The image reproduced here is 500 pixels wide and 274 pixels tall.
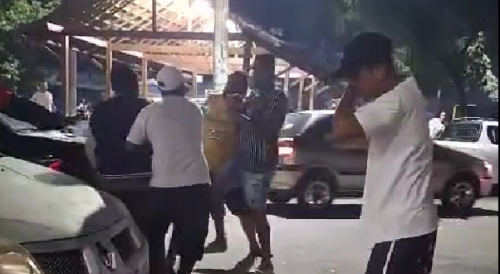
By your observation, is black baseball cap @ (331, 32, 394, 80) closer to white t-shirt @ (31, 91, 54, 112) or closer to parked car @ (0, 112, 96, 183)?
parked car @ (0, 112, 96, 183)

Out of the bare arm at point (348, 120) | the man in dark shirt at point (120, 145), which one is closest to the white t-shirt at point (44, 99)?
the man in dark shirt at point (120, 145)

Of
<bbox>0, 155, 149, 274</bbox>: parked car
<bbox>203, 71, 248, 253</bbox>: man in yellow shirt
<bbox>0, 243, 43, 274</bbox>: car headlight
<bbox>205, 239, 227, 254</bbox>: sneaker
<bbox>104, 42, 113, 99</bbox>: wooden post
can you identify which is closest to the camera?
<bbox>0, 243, 43, 274</bbox>: car headlight

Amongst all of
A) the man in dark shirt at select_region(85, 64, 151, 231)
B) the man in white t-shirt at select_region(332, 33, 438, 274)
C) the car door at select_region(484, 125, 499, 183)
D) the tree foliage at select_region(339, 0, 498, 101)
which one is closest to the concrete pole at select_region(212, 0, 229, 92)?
the man in dark shirt at select_region(85, 64, 151, 231)

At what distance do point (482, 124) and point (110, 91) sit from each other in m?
2.25

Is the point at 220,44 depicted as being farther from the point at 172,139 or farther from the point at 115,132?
the point at 115,132

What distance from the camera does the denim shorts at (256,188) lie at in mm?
5805

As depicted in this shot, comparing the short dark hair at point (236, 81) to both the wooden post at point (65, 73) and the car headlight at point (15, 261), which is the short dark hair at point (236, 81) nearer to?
the wooden post at point (65, 73)

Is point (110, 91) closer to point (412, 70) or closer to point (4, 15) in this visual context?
point (4, 15)

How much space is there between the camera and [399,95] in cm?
370

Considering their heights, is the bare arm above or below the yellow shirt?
above

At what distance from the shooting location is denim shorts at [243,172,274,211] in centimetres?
580

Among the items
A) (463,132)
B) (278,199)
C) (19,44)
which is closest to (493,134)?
(463,132)

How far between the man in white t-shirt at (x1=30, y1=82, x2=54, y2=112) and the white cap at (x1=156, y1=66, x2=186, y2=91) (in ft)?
3.27

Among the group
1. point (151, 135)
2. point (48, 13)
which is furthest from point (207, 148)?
point (48, 13)
